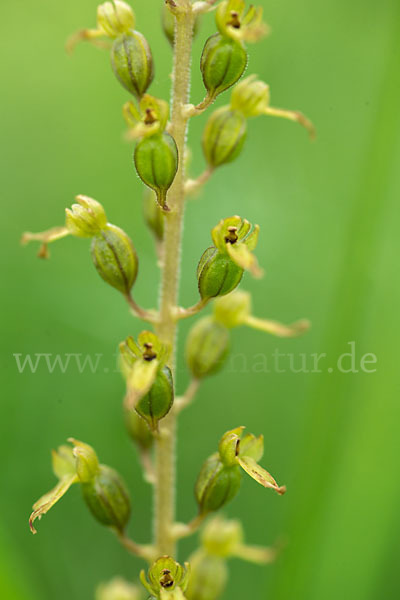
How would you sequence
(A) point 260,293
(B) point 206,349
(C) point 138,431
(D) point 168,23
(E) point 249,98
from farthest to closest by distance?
(A) point 260,293 → (B) point 206,349 → (C) point 138,431 → (E) point 249,98 → (D) point 168,23

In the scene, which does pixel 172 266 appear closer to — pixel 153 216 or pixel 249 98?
pixel 153 216

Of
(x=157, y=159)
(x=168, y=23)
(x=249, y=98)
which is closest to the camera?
(x=157, y=159)

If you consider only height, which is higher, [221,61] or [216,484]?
[221,61]

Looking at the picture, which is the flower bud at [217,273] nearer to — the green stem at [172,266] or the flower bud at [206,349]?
the green stem at [172,266]

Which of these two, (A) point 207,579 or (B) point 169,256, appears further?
(A) point 207,579

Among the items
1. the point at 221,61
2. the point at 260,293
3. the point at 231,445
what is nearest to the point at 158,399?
the point at 231,445

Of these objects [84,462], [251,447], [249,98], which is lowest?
[84,462]

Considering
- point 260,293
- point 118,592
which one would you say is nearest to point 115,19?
point 260,293
